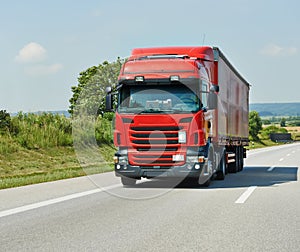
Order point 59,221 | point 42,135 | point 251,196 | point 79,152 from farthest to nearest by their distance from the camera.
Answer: point 79,152, point 42,135, point 251,196, point 59,221

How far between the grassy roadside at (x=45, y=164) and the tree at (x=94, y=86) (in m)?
31.6

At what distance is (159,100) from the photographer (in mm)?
12578

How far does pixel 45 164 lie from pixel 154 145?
35.3 ft

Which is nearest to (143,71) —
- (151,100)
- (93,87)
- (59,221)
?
(151,100)

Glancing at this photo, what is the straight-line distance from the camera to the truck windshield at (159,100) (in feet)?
40.8

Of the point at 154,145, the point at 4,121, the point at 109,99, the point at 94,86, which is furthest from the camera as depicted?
the point at 94,86

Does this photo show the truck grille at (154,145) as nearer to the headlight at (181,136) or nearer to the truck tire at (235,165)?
the headlight at (181,136)

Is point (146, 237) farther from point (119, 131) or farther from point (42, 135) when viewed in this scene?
point (42, 135)

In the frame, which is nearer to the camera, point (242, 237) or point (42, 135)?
point (242, 237)

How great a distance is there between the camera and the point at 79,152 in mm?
26891

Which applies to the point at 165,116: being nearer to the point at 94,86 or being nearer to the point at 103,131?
the point at 103,131

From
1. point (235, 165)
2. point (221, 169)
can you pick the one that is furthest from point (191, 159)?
point (235, 165)

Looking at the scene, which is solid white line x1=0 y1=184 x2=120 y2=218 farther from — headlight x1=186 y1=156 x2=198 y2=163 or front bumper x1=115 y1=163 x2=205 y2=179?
headlight x1=186 y1=156 x2=198 y2=163

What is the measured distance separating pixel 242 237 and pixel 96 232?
6.37ft
